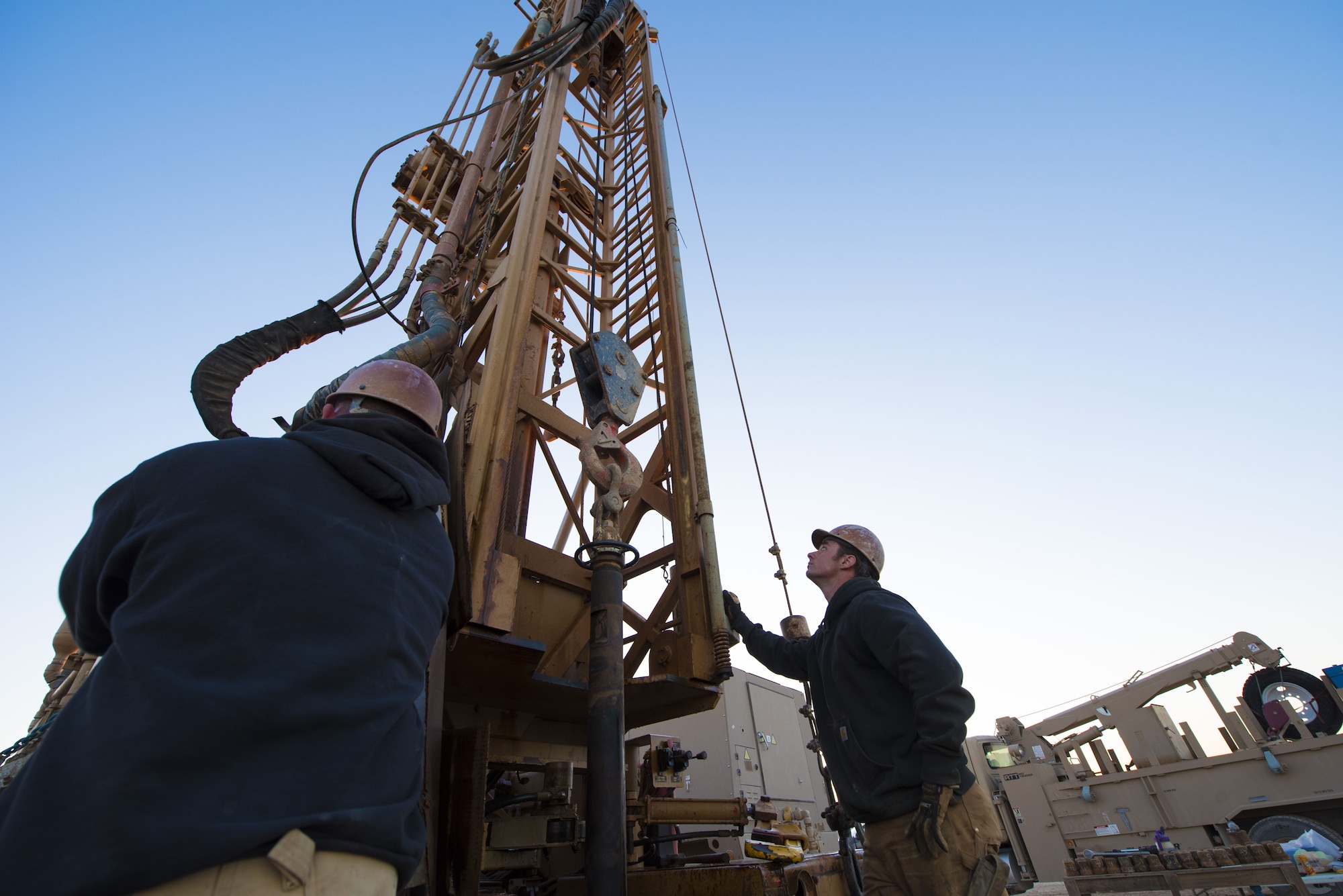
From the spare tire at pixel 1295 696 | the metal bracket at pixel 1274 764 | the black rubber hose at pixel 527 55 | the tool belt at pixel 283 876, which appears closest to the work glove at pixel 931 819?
the tool belt at pixel 283 876

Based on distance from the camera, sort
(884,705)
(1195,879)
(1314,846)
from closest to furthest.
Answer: (884,705), (1195,879), (1314,846)

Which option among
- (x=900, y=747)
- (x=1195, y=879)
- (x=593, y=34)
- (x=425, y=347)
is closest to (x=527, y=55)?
(x=593, y=34)

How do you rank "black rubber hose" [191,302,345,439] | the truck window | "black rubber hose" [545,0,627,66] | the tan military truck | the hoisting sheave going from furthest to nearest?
the truck window, the tan military truck, "black rubber hose" [545,0,627,66], the hoisting sheave, "black rubber hose" [191,302,345,439]

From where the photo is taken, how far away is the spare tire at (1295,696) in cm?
1070

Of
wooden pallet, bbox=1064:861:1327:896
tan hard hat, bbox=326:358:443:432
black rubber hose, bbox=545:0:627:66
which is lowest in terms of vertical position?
wooden pallet, bbox=1064:861:1327:896

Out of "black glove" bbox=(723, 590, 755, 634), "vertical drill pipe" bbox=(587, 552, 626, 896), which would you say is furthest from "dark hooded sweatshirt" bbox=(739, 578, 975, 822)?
"vertical drill pipe" bbox=(587, 552, 626, 896)

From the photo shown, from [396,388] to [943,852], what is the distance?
2504 millimetres

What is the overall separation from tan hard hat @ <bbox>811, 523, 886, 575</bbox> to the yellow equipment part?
7.07ft

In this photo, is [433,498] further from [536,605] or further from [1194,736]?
[1194,736]

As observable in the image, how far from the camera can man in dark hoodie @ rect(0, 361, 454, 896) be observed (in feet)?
2.81

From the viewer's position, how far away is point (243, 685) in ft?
3.23

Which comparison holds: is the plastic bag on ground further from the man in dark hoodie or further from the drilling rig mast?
the man in dark hoodie

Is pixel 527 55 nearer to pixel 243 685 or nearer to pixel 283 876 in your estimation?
pixel 243 685

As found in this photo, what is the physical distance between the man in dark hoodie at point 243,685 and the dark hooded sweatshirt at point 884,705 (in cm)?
186
